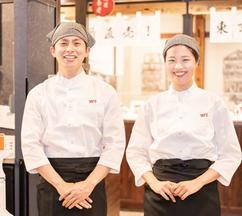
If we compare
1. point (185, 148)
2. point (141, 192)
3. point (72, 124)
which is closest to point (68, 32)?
point (72, 124)

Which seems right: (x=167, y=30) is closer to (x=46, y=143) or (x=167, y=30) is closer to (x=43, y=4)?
(x=43, y=4)

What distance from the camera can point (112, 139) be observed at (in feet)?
8.30

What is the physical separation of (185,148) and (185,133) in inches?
3.5

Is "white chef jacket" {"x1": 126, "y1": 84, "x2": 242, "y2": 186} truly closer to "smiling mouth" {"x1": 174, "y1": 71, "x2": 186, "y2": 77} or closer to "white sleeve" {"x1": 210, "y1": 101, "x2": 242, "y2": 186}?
"white sleeve" {"x1": 210, "y1": 101, "x2": 242, "y2": 186}

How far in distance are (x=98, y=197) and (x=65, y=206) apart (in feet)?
0.66

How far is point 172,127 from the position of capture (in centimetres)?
248

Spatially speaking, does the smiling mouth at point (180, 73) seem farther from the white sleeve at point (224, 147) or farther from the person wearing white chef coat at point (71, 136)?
the person wearing white chef coat at point (71, 136)

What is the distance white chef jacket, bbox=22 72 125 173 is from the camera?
2.46 m

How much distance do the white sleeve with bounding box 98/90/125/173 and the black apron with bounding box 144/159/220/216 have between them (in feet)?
0.82

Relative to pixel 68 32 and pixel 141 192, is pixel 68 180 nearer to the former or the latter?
pixel 68 32

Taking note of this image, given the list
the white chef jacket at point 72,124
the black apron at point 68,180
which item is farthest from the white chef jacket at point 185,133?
the black apron at point 68,180

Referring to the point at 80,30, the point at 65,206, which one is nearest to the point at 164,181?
the point at 65,206

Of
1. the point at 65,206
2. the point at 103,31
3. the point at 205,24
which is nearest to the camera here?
the point at 65,206

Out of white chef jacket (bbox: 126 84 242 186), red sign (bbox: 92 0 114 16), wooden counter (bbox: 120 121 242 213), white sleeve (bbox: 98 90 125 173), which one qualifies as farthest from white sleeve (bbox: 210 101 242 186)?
red sign (bbox: 92 0 114 16)
